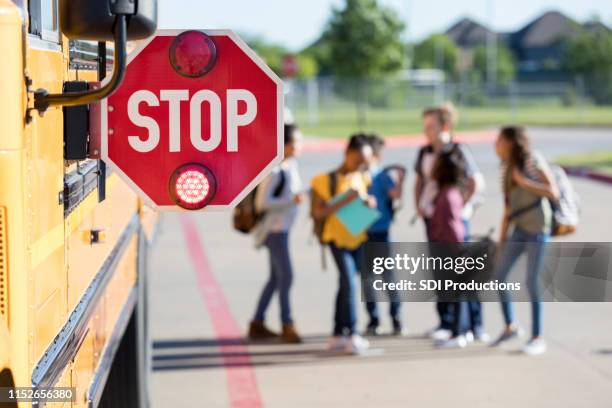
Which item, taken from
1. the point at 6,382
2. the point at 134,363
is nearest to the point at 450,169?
the point at 134,363

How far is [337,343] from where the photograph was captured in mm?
7918

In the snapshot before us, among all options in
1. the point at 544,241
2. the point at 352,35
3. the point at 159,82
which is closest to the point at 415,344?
the point at 544,241

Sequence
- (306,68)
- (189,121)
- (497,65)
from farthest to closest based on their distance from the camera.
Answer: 1. (497,65)
2. (306,68)
3. (189,121)

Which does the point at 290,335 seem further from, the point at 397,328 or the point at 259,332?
the point at 397,328

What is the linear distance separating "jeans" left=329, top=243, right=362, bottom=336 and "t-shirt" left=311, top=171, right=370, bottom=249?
0.18ft

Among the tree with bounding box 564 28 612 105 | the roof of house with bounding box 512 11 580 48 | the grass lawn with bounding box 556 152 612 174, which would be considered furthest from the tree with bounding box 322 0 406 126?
the roof of house with bounding box 512 11 580 48

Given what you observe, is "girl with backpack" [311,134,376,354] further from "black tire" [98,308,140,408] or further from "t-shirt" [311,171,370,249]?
"black tire" [98,308,140,408]

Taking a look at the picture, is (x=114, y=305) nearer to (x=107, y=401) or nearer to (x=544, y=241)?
(x=107, y=401)

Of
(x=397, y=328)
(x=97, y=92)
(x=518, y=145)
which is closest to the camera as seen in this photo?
(x=97, y=92)

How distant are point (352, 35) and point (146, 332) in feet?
152

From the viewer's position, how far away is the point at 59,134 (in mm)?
2705

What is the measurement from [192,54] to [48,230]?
72 cm

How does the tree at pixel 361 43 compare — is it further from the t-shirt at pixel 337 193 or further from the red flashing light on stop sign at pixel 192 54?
the red flashing light on stop sign at pixel 192 54

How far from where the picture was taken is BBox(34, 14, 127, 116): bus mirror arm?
7.64 ft
